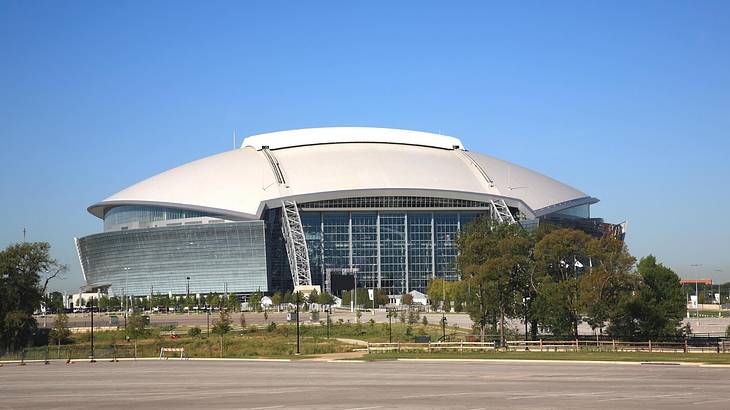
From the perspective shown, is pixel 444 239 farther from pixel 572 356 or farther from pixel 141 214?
pixel 572 356

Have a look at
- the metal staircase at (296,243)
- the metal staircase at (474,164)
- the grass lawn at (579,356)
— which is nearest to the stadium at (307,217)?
the metal staircase at (296,243)

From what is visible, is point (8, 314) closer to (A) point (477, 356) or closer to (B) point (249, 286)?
(A) point (477, 356)

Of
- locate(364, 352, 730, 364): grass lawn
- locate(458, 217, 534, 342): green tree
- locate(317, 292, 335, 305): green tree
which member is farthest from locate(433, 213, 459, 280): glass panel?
locate(364, 352, 730, 364): grass lawn

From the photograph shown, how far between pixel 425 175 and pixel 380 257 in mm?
Answer: 16475

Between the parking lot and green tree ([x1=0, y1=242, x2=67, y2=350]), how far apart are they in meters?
33.5

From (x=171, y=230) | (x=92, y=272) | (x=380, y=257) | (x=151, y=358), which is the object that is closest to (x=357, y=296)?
(x=380, y=257)

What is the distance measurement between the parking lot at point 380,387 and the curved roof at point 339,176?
363 ft

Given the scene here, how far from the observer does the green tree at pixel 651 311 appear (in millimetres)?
72312

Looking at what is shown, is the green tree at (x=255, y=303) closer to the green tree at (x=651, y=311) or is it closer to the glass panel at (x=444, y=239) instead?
the glass panel at (x=444, y=239)

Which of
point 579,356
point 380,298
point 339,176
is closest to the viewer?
point 579,356

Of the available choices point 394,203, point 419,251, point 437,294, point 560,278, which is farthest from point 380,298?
point 560,278

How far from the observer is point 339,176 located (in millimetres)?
168250

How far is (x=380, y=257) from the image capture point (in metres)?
174

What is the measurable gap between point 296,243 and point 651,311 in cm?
9702
